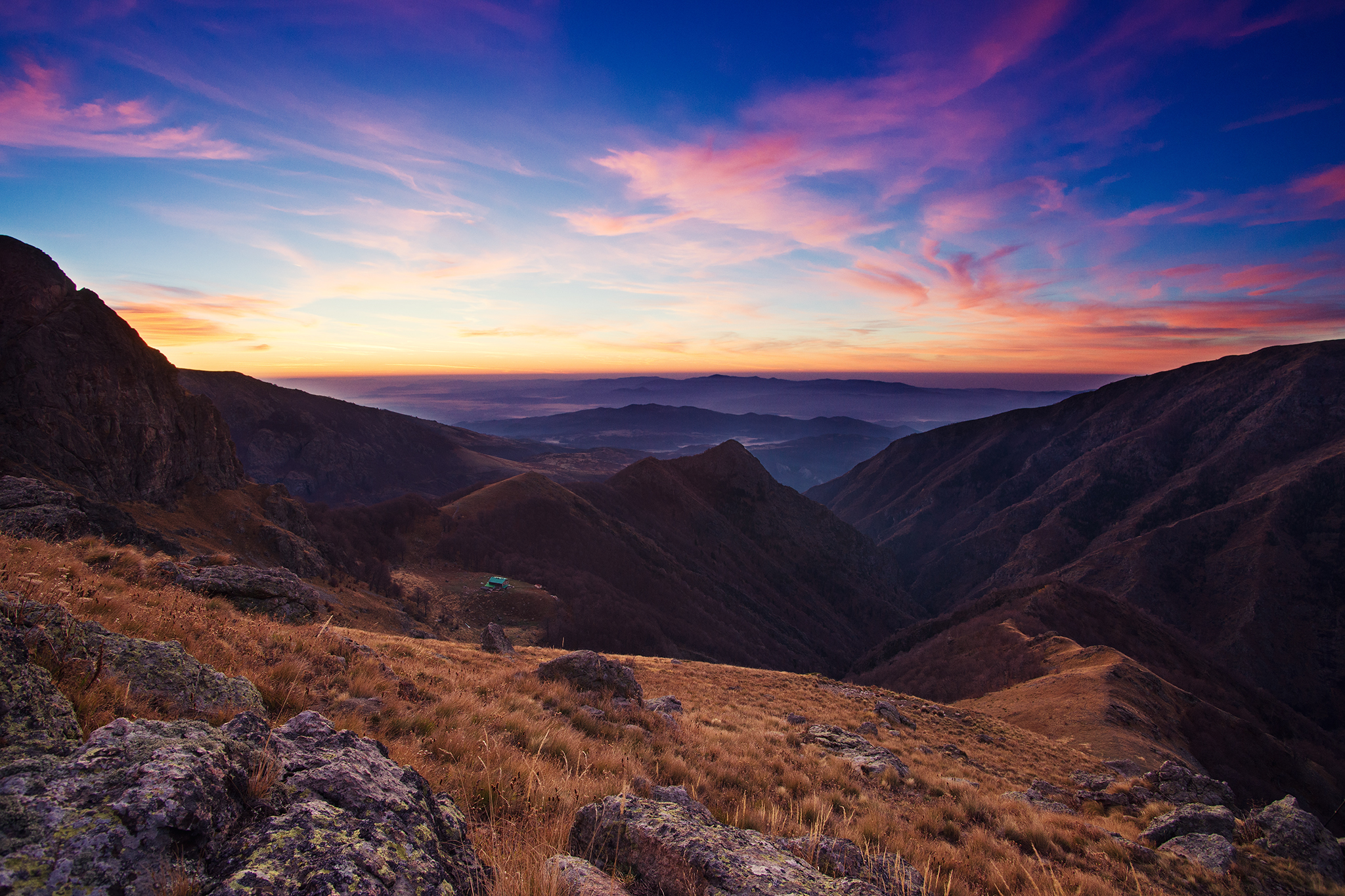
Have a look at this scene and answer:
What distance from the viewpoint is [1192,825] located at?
9.38 metres

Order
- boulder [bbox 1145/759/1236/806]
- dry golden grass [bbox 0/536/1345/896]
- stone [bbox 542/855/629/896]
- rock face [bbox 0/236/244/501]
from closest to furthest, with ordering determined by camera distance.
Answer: stone [bbox 542/855/629/896]
dry golden grass [bbox 0/536/1345/896]
boulder [bbox 1145/759/1236/806]
rock face [bbox 0/236/244/501]

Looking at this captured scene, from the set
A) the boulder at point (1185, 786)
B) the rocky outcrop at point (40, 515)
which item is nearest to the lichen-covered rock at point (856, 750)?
the boulder at point (1185, 786)

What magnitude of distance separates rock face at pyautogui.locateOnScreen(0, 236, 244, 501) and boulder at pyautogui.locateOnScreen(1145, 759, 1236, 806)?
49.4 m

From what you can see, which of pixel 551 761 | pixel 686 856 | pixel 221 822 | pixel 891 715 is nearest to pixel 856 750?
pixel 551 761

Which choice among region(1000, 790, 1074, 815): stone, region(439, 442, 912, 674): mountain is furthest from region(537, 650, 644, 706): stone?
region(439, 442, 912, 674): mountain

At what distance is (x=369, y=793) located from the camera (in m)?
3.14

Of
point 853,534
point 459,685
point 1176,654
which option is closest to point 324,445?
point 853,534

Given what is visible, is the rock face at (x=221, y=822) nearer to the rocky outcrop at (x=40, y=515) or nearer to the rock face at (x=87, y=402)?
the rocky outcrop at (x=40, y=515)

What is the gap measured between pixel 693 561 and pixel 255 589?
102261 millimetres

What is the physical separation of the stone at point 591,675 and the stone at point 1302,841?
463 inches

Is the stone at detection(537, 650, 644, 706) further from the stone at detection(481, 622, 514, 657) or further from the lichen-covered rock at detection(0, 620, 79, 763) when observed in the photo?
the lichen-covered rock at detection(0, 620, 79, 763)

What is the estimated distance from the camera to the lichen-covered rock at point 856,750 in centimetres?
1102

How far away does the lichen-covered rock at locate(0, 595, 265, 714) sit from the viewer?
3912 mm

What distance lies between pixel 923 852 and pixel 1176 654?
92383 millimetres
